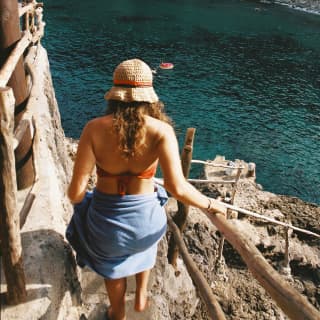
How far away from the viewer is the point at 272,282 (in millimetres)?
3234

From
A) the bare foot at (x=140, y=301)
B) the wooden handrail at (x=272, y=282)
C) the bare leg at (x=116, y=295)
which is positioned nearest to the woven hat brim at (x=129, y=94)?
the wooden handrail at (x=272, y=282)

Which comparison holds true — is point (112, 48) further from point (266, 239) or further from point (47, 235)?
point (47, 235)

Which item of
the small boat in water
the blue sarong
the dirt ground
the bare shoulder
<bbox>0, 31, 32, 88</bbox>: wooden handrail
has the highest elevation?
<bbox>0, 31, 32, 88</bbox>: wooden handrail

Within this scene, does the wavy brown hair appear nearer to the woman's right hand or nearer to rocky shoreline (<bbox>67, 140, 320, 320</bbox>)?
the woman's right hand

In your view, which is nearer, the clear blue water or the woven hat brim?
the woven hat brim

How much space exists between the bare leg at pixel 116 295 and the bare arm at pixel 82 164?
43.6 inches

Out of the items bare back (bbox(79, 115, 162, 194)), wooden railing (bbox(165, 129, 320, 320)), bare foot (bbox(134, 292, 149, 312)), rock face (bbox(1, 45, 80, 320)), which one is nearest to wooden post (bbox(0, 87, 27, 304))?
rock face (bbox(1, 45, 80, 320))

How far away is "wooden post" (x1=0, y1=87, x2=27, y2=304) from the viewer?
301cm

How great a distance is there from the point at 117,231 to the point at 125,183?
51 centimetres

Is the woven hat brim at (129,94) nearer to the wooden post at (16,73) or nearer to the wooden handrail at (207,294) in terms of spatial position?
the wooden post at (16,73)

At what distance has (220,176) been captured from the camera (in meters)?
17.1

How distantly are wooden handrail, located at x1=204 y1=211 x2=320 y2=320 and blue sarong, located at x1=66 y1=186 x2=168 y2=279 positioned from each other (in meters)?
0.73

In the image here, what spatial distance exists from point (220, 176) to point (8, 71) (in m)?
14.3

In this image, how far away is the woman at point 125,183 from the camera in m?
3.22
